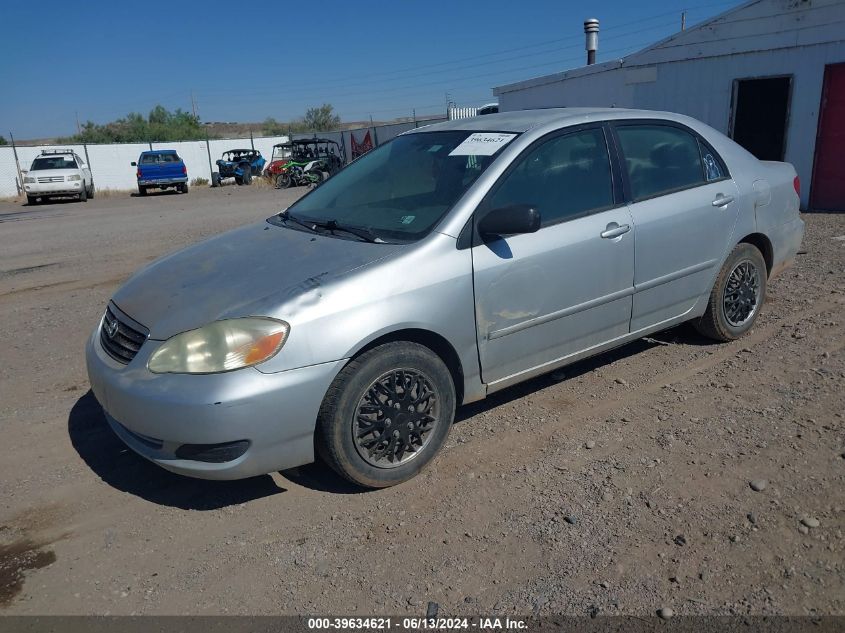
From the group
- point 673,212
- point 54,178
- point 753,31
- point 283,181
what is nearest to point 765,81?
point 753,31

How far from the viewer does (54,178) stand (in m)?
23.0

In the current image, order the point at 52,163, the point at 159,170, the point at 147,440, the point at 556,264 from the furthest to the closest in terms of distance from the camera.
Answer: the point at 159,170 → the point at 52,163 → the point at 556,264 → the point at 147,440

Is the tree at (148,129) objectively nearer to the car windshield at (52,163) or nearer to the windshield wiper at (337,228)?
the car windshield at (52,163)

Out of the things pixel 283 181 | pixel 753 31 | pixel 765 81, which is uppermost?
pixel 753 31

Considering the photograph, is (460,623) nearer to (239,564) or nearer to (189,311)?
(239,564)

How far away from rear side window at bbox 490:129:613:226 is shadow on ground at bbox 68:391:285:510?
1.95 meters

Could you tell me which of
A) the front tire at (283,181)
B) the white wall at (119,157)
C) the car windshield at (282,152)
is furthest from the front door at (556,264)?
the white wall at (119,157)

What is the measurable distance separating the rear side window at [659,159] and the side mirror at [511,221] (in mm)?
1119

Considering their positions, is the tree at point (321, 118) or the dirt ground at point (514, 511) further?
the tree at point (321, 118)

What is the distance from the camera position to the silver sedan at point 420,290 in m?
2.98

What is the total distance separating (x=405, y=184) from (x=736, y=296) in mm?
2616

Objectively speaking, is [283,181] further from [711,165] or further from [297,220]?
[711,165]

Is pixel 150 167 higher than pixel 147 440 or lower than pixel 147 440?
higher

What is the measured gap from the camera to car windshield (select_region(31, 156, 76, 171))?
23.5 metres
